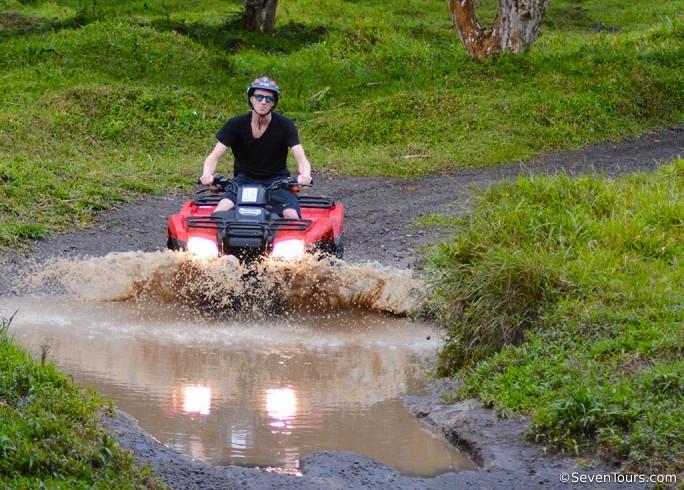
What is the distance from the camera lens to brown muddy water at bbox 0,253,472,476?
6742mm

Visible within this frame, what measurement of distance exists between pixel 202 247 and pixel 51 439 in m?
4.27

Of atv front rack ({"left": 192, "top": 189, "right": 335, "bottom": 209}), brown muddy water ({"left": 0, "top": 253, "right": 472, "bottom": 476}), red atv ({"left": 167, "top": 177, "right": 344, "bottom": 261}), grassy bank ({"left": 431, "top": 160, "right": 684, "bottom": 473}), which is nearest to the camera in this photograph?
grassy bank ({"left": 431, "top": 160, "right": 684, "bottom": 473})

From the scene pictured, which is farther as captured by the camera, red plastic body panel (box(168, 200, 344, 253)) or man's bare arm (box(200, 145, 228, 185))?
man's bare arm (box(200, 145, 228, 185))

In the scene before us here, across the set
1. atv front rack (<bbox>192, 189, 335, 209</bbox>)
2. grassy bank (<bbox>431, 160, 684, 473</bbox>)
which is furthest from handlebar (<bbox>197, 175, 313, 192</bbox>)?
grassy bank (<bbox>431, 160, 684, 473</bbox>)

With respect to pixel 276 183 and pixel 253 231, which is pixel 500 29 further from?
pixel 253 231

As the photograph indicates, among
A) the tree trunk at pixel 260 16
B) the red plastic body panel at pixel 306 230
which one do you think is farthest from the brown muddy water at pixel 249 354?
the tree trunk at pixel 260 16

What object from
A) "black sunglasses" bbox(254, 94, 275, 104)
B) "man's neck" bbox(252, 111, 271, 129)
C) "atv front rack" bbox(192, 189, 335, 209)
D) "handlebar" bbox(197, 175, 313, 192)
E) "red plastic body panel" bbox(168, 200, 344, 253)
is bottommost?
"red plastic body panel" bbox(168, 200, 344, 253)

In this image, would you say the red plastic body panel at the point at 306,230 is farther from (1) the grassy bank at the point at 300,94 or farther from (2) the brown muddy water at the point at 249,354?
(1) the grassy bank at the point at 300,94

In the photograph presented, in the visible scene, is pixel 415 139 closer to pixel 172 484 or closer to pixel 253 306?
pixel 253 306

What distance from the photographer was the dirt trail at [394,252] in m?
5.96

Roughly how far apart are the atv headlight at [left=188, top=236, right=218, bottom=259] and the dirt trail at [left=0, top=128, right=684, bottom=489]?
5.48 feet

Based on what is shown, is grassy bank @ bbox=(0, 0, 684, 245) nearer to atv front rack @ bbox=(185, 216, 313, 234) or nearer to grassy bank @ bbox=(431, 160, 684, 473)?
atv front rack @ bbox=(185, 216, 313, 234)

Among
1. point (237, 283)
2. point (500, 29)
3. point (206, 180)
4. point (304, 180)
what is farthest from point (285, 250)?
point (500, 29)

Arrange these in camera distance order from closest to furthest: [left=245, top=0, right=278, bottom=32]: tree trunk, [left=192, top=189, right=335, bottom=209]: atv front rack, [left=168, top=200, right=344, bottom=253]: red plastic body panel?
[left=168, top=200, right=344, bottom=253]: red plastic body panel
[left=192, top=189, right=335, bottom=209]: atv front rack
[left=245, top=0, right=278, bottom=32]: tree trunk
